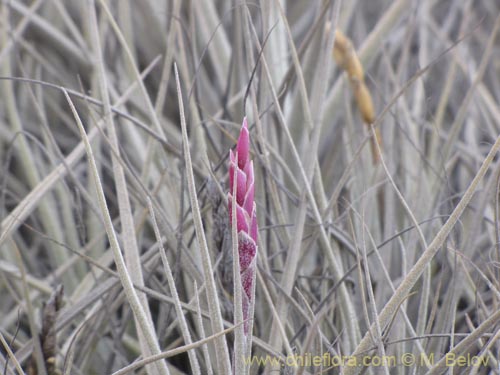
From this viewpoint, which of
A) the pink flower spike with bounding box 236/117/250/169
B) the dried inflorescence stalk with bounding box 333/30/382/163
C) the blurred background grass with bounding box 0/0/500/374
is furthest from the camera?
the dried inflorescence stalk with bounding box 333/30/382/163

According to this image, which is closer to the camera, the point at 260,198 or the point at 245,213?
the point at 245,213

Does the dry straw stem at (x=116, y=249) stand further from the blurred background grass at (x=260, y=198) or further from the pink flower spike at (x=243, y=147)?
the pink flower spike at (x=243, y=147)

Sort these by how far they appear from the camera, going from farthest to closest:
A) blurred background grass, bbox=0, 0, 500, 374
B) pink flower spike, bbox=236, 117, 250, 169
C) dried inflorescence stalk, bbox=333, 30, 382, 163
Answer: dried inflorescence stalk, bbox=333, 30, 382, 163 → blurred background grass, bbox=0, 0, 500, 374 → pink flower spike, bbox=236, 117, 250, 169

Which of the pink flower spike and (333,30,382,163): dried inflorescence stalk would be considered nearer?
the pink flower spike

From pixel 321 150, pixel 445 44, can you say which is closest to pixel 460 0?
pixel 445 44

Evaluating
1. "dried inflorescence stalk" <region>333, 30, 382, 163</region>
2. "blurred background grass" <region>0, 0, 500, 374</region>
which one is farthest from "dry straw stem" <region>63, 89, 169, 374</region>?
"dried inflorescence stalk" <region>333, 30, 382, 163</region>

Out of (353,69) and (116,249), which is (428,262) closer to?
(116,249)

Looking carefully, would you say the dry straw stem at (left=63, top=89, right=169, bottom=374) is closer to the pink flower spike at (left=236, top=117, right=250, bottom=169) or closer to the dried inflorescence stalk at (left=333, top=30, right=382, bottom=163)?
the pink flower spike at (left=236, top=117, right=250, bottom=169)

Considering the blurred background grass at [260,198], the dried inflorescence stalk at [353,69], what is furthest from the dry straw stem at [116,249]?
the dried inflorescence stalk at [353,69]

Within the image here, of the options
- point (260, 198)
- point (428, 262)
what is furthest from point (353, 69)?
point (428, 262)
